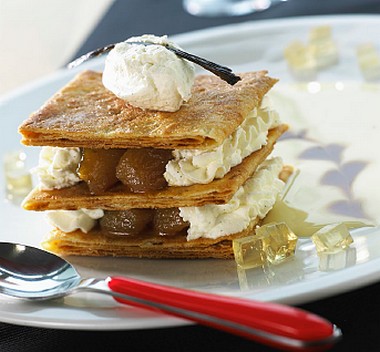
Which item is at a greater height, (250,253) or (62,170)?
(62,170)

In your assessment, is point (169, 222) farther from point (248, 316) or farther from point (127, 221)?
point (248, 316)

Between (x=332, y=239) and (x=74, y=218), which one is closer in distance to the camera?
(x=332, y=239)

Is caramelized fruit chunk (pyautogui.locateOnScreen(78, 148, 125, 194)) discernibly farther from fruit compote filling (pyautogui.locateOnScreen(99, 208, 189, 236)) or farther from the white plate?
the white plate

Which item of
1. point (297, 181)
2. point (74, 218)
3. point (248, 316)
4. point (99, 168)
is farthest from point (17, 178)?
point (248, 316)

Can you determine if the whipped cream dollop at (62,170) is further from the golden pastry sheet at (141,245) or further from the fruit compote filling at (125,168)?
the golden pastry sheet at (141,245)

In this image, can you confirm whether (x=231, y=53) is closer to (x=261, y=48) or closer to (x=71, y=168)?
(x=261, y=48)

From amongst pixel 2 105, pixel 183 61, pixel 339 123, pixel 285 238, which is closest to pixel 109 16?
Answer: pixel 2 105
